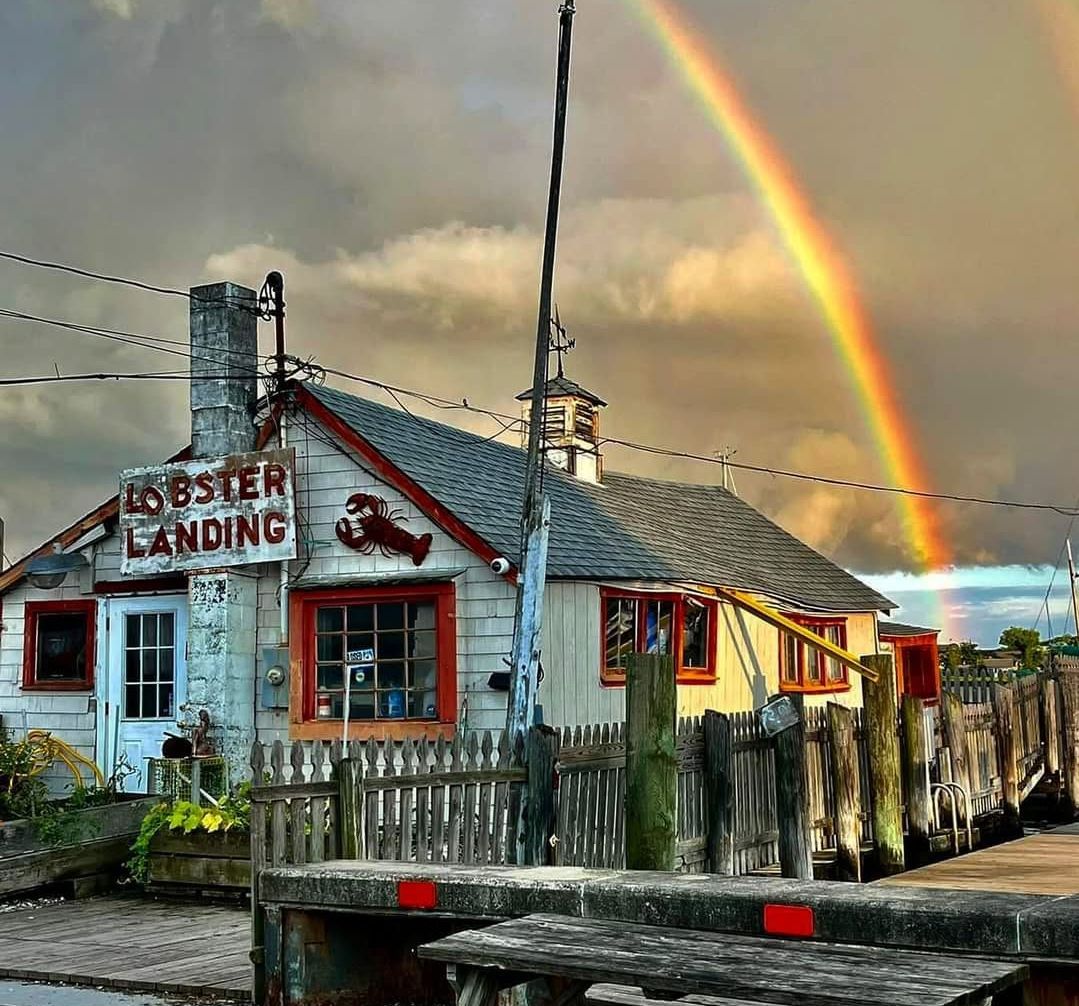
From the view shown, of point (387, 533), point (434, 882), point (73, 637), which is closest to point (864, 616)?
point (387, 533)

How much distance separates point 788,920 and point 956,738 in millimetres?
11008

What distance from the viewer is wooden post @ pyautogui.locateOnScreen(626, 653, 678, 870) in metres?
9.84

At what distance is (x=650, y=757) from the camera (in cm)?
993

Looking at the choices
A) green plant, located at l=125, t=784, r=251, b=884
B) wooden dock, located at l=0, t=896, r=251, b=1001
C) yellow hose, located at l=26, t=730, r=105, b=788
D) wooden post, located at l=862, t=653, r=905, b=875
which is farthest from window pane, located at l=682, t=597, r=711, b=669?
wooden dock, located at l=0, t=896, r=251, b=1001

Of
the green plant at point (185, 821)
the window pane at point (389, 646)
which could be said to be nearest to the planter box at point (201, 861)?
the green plant at point (185, 821)

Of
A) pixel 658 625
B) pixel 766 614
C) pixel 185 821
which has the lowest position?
pixel 185 821

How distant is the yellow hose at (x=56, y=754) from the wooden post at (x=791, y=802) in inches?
373

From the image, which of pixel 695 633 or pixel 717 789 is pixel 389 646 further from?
pixel 717 789

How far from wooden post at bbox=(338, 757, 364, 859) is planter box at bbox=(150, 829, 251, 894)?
447 centimetres

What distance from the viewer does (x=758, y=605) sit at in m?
20.4

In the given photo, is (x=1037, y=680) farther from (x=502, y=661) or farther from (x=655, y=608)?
(x=502, y=661)

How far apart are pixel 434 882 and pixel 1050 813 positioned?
17.4 meters

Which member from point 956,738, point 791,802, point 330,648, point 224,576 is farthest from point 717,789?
point 224,576

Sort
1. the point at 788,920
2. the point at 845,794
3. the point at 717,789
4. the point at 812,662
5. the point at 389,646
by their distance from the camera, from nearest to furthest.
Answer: the point at 788,920 → the point at 717,789 → the point at 845,794 → the point at 389,646 → the point at 812,662
